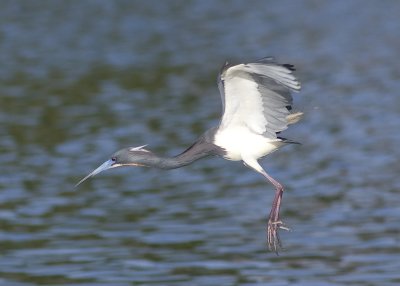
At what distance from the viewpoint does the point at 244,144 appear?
1070cm

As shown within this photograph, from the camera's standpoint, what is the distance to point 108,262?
47.3 feet

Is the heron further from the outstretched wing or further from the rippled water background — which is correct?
the rippled water background

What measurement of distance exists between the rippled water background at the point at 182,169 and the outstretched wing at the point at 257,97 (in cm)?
63

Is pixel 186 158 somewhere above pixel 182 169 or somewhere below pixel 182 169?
below

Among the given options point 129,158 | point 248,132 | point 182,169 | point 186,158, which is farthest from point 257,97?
point 182,169

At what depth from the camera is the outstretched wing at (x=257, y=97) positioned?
399 inches

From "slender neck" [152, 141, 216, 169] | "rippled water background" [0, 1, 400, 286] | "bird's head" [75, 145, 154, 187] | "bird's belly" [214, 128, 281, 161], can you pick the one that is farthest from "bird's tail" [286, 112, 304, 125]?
"bird's head" [75, 145, 154, 187]

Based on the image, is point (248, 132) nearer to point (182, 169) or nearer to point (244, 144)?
point (244, 144)

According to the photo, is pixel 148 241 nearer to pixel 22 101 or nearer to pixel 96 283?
pixel 96 283

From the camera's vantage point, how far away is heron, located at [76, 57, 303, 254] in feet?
34.3

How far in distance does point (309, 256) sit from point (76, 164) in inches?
225

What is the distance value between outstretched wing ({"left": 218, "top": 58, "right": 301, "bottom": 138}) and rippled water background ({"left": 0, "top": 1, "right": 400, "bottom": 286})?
631mm

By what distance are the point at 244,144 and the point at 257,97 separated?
460 millimetres

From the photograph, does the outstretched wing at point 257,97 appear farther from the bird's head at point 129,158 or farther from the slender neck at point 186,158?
the bird's head at point 129,158
